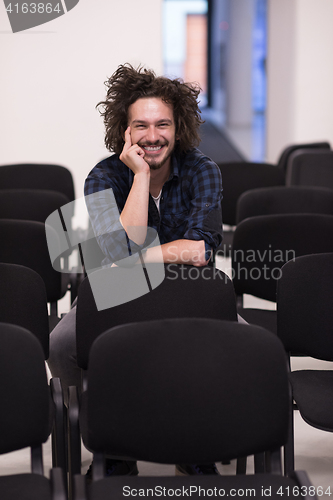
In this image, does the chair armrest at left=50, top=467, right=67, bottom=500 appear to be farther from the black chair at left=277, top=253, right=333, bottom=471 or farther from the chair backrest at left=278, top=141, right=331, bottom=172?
the chair backrest at left=278, top=141, right=331, bottom=172

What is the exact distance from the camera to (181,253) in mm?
2025

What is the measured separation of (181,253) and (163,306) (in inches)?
10.7

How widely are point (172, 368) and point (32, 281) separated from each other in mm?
716

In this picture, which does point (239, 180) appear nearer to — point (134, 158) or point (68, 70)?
point (134, 158)

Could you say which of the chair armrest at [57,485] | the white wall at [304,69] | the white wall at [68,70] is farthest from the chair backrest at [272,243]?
the white wall at [304,69]

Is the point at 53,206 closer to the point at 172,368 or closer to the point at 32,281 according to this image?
the point at 32,281

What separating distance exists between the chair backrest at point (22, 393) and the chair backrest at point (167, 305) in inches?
15.0

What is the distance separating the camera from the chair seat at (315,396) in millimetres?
1695

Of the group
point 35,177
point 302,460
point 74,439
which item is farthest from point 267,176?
point 74,439

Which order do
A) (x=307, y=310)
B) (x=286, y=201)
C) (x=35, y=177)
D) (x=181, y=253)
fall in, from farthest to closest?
(x=35, y=177)
(x=286, y=201)
(x=181, y=253)
(x=307, y=310)

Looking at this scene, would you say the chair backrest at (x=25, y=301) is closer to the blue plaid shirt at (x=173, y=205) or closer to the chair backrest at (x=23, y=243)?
the blue plaid shirt at (x=173, y=205)

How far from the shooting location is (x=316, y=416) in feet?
5.59

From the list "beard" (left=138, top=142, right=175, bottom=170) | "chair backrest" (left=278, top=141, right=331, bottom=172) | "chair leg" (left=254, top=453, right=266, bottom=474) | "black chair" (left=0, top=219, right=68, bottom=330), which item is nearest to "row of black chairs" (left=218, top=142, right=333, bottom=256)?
"chair backrest" (left=278, top=141, right=331, bottom=172)

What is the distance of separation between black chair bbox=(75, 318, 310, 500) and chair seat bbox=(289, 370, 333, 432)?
13.9 inches
